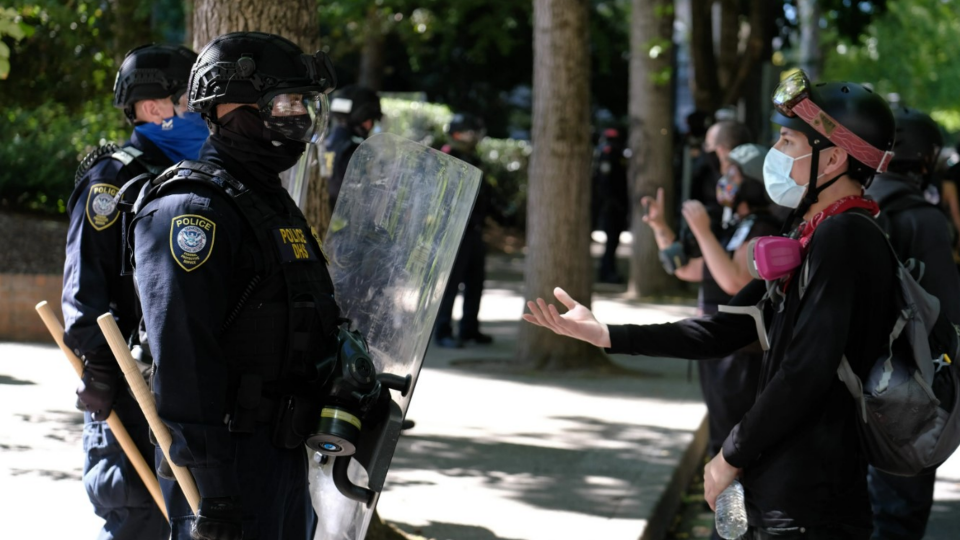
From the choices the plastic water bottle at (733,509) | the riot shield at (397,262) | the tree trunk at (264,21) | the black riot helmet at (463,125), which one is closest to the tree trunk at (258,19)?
the tree trunk at (264,21)

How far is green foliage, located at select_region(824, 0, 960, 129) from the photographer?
34872 millimetres

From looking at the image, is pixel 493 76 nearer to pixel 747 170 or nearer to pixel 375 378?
pixel 747 170

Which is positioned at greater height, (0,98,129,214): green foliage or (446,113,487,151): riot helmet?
(446,113,487,151): riot helmet

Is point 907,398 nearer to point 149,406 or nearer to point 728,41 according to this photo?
point 149,406

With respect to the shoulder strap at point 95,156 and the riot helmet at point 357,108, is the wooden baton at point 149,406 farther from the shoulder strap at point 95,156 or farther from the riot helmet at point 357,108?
the riot helmet at point 357,108

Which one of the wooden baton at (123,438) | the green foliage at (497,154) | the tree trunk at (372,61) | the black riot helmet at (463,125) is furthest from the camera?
the tree trunk at (372,61)

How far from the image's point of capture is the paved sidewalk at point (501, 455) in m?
5.41

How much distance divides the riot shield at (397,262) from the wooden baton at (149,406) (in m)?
0.70

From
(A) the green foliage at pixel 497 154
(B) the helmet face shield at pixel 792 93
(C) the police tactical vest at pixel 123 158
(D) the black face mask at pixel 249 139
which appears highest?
(B) the helmet face shield at pixel 792 93

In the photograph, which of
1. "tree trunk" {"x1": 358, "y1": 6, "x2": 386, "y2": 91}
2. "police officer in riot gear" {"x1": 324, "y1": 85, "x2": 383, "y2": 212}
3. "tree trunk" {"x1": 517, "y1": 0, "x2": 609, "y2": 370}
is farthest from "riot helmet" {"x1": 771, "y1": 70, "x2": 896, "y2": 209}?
"tree trunk" {"x1": 358, "y1": 6, "x2": 386, "y2": 91}

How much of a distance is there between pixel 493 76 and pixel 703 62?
14.7 meters

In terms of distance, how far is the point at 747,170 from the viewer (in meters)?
5.71

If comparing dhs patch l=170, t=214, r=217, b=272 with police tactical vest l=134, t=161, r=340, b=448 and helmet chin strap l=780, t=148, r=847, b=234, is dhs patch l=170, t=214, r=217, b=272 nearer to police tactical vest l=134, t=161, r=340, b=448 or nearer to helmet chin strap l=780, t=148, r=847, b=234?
police tactical vest l=134, t=161, r=340, b=448

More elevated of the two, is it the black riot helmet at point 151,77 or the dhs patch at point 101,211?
the black riot helmet at point 151,77
